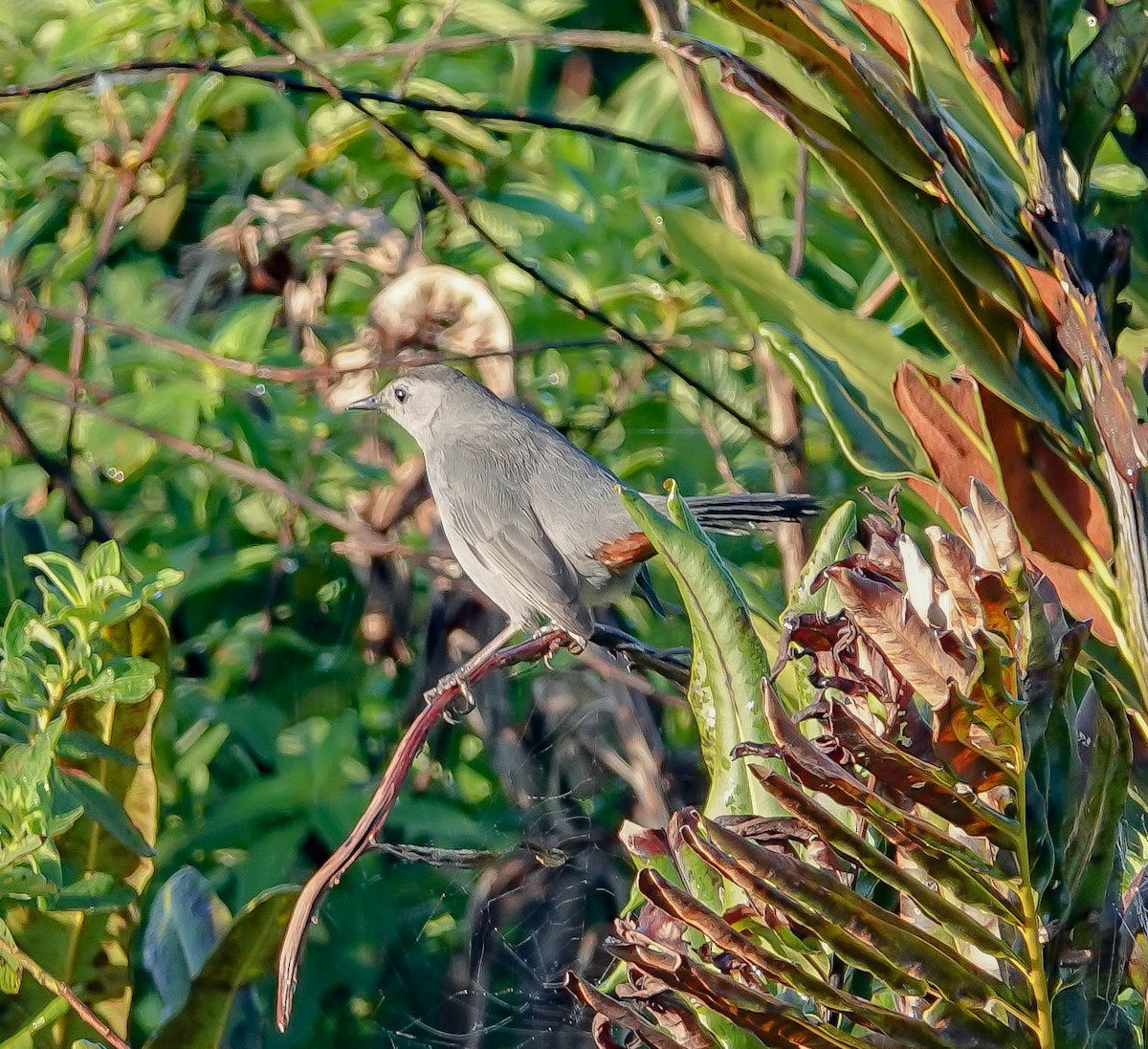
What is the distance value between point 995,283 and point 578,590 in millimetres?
1682

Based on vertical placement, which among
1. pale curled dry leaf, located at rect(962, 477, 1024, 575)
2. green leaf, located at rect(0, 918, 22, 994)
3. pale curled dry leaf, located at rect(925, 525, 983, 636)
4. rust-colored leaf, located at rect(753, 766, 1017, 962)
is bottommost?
green leaf, located at rect(0, 918, 22, 994)

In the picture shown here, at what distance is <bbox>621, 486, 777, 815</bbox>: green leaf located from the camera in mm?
1080

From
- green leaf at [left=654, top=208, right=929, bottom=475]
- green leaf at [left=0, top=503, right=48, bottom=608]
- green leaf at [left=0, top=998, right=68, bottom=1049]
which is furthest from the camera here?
green leaf at [left=0, top=503, right=48, bottom=608]

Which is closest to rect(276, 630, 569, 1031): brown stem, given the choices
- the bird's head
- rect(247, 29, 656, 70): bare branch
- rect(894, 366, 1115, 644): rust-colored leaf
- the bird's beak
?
rect(894, 366, 1115, 644): rust-colored leaf

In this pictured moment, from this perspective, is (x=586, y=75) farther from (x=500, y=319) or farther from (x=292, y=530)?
(x=292, y=530)

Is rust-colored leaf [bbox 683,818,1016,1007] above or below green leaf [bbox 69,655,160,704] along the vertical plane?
above

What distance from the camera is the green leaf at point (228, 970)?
150 centimetres

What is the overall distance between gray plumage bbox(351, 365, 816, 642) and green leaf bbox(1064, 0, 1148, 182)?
150 centimetres

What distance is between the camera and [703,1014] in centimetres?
96

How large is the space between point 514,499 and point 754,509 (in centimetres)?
91

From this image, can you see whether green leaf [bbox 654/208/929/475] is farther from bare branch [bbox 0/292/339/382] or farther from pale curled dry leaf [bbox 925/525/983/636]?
bare branch [bbox 0/292/339/382]

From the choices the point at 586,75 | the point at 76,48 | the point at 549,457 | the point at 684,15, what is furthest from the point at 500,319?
the point at 586,75

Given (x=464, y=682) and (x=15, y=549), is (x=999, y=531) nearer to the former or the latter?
(x=464, y=682)

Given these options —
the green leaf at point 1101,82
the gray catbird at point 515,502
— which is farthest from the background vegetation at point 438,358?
the gray catbird at point 515,502
